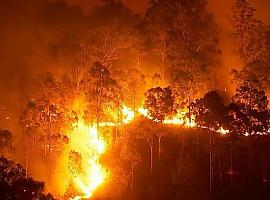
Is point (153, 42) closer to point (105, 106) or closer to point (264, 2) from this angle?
point (105, 106)

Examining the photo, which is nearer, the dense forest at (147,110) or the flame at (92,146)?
the dense forest at (147,110)

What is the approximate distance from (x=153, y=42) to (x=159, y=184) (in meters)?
9.54

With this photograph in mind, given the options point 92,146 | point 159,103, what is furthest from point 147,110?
point 92,146

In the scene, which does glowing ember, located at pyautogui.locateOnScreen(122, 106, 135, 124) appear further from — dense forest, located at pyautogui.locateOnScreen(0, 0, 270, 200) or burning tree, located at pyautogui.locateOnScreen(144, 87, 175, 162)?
burning tree, located at pyautogui.locateOnScreen(144, 87, 175, 162)

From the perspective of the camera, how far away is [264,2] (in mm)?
34062

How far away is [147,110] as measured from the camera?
82.7ft

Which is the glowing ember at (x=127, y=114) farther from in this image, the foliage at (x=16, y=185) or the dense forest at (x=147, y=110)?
the foliage at (x=16, y=185)

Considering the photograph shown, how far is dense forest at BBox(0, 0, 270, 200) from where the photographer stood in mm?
23500

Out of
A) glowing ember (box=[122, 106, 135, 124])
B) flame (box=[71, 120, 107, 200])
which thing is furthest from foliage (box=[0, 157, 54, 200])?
glowing ember (box=[122, 106, 135, 124])

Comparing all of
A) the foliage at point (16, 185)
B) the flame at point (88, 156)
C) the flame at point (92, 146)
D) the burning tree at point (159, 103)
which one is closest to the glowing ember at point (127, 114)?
the flame at point (92, 146)

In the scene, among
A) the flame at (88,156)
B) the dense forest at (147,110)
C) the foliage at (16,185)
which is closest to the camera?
the foliage at (16,185)

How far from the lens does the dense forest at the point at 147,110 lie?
23.5 metres

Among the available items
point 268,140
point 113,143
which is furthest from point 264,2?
point 113,143

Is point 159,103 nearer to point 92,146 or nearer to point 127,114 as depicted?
point 127,114
